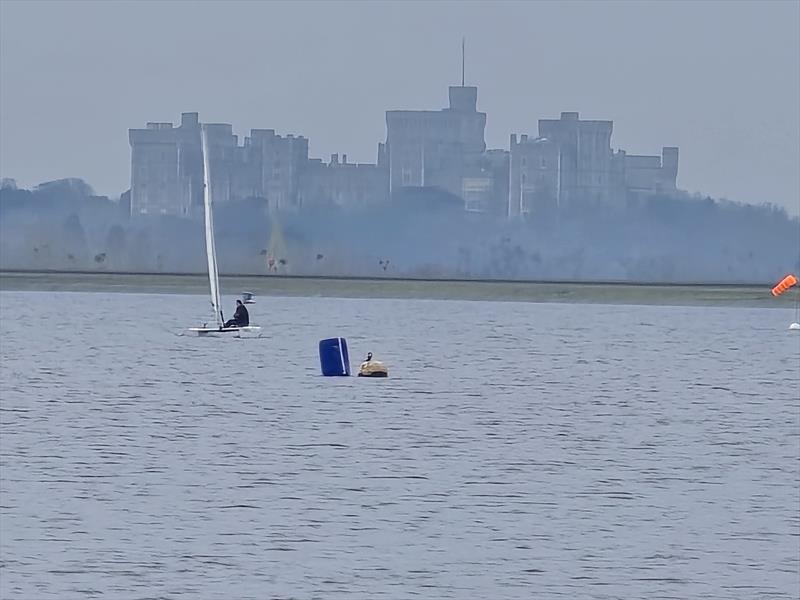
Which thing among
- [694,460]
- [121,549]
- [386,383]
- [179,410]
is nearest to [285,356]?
[386,383]

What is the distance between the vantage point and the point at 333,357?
88688 millimetres

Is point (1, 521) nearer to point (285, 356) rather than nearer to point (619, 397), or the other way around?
point (619, 397)

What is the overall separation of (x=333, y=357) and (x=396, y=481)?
40308mm

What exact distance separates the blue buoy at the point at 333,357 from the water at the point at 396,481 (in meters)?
1.49

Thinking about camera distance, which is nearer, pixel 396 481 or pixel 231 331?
pixel 396 481

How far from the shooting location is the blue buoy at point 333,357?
88.2 metres

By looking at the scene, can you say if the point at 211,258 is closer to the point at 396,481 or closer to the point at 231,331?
the point at 231,331

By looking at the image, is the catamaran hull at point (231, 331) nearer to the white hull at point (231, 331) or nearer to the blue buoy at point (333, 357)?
the white hull at point (231, 331)

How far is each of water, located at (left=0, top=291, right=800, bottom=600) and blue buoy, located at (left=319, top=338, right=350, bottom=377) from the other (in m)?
1.49

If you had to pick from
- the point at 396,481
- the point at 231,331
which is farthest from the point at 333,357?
the point at 396,481

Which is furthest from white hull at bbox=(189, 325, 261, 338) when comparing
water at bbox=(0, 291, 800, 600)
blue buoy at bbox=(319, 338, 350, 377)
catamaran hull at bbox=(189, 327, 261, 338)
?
blue buoy at bbox=(319, 338, 350, 377)

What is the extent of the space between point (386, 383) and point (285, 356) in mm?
22226

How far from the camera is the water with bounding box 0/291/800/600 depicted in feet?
118

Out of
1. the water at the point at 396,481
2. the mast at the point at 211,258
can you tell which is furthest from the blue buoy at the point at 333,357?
the mast at the point at 211,258
